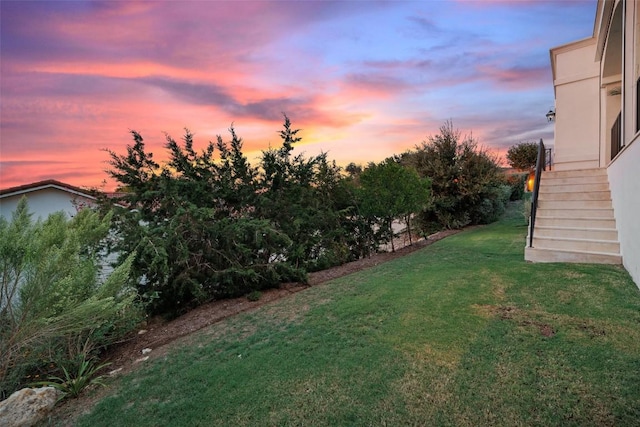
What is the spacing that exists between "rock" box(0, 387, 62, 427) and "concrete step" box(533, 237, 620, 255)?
719cm

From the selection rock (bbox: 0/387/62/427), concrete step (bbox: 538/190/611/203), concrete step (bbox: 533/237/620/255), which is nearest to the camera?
rock (bbox: 0/387/62/427)

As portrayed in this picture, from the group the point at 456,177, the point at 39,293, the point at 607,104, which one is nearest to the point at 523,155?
the point at 456,177

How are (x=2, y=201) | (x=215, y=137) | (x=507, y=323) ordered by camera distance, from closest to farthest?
(x=507, y=323), (x=215, y=137), (x=2, y=201)

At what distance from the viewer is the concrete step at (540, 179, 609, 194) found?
20.2 ft

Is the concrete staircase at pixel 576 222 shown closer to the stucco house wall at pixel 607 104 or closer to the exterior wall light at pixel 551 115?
the stucco house wall at pixel 607 104

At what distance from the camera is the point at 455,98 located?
10945mm

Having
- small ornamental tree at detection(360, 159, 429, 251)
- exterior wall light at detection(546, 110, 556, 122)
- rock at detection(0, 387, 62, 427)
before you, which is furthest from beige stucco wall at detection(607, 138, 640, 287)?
exterior wall light at detection(546, 110, 556, 122)

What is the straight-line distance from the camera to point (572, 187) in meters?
6.50

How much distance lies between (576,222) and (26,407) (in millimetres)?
8111

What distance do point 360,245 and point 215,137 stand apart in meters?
4.96

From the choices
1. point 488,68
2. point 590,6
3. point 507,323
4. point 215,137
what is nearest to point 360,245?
point 215,137

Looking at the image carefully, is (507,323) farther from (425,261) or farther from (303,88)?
(303,88)

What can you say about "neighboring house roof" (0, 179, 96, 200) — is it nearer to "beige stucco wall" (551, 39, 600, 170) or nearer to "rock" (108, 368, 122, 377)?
"rock" (108, 368, 122, 377)

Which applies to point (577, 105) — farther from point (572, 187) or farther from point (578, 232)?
point (578, 232)
